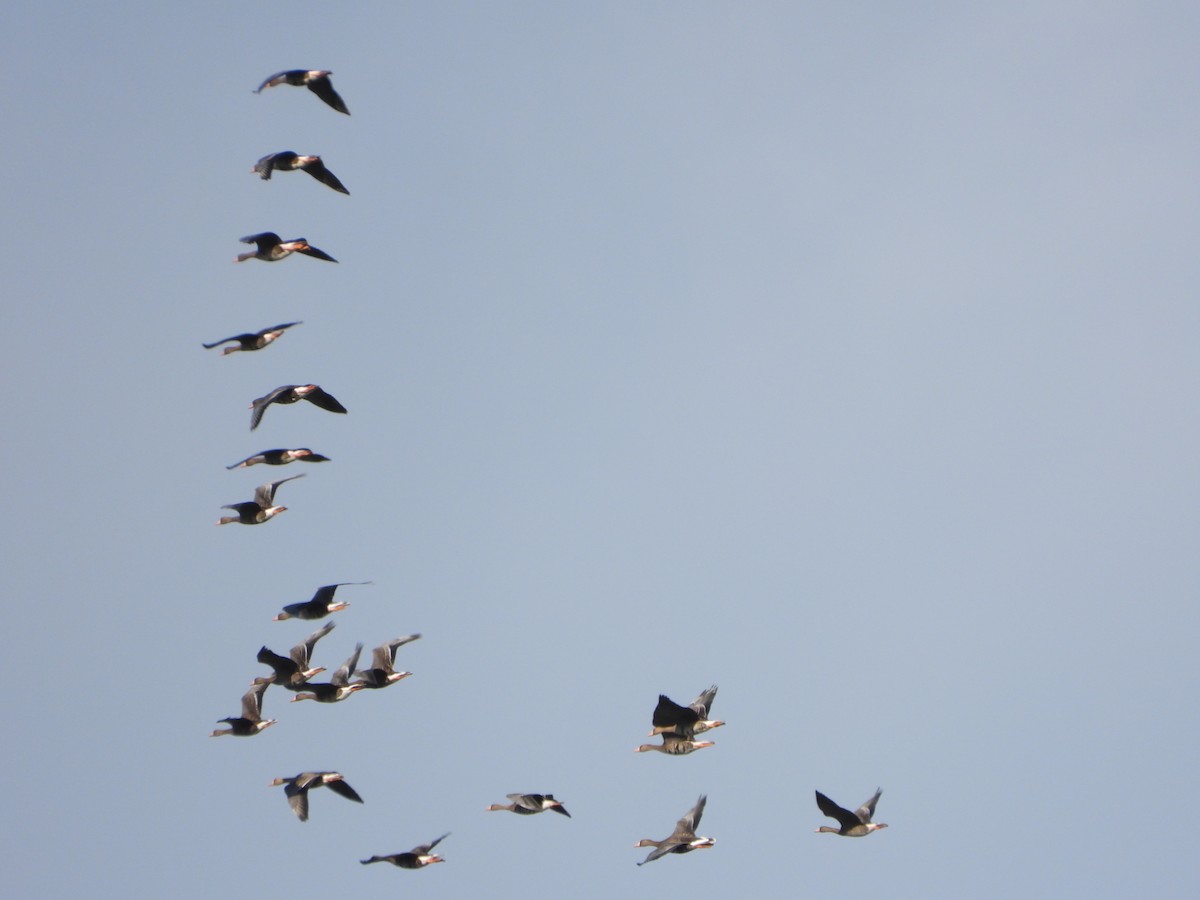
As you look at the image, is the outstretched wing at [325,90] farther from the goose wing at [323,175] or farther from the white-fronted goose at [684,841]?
the white-fronted goose at [684,841]

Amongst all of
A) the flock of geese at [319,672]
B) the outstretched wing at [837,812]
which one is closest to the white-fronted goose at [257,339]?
the flock of geese at [319,672]

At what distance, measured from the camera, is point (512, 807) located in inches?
1785

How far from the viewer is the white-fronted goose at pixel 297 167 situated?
147 feet

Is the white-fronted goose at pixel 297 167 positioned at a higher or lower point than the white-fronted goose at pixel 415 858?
higher

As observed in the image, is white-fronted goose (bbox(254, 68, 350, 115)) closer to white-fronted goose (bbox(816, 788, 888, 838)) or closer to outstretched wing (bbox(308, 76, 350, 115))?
outstretched wing (bbox(308, 76, 350, 115))

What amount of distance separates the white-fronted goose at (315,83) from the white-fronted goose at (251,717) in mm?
14703

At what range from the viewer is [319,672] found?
48.3 metres

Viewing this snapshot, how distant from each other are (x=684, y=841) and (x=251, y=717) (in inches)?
443

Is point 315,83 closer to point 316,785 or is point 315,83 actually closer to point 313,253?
point 313,253

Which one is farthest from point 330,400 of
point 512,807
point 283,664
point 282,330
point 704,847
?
point 704,847

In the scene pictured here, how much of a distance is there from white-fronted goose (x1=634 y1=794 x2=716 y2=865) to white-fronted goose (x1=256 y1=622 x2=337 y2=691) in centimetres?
932

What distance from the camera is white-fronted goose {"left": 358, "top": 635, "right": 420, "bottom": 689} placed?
47844 mm

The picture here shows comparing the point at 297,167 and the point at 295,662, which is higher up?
the point at 297,167

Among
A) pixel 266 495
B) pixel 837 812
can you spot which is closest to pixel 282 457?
pixel 266 495
